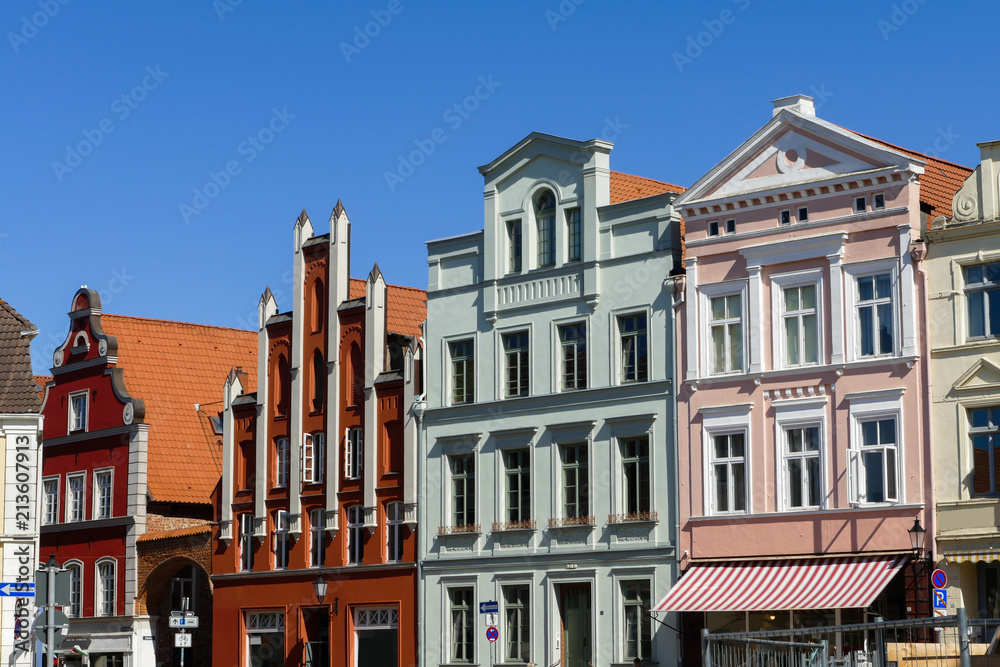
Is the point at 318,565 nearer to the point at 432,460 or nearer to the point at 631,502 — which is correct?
the point at 432,460

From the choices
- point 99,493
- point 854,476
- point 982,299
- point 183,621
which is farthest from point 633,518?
point 99,493

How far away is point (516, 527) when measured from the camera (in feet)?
149

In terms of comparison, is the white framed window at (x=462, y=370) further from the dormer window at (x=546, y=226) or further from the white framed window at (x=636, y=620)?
the white framed window at (x=636, y=620)

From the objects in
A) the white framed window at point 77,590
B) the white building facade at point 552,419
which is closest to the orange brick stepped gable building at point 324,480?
the white building facade at point 552,419

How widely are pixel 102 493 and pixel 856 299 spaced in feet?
99.9

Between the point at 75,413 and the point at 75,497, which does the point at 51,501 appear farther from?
the point at 75,413

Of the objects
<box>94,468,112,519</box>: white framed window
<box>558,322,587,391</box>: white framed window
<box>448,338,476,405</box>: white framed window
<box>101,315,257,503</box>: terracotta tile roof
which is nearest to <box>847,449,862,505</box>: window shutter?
<box>558,322,587,391</box>: white framed window

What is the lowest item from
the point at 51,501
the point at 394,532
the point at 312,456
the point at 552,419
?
the point at 394,532

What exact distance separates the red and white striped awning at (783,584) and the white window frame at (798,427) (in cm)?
150

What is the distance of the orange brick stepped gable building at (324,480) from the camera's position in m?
48.8

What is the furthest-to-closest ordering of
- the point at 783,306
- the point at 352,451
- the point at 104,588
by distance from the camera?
1. the point at 104,588
2. the point at 352,451
3. the point at 783,306

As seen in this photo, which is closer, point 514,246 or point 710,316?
point 710,316

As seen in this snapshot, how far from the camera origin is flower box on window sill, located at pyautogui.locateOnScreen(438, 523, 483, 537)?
46.3m

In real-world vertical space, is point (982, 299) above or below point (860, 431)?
above
